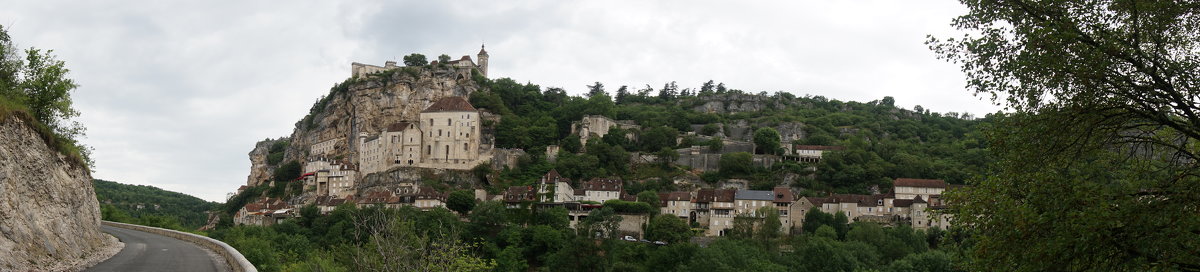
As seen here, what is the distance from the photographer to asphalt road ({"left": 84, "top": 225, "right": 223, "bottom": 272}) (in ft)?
77.2

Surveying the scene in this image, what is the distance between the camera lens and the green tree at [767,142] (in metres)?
95.9

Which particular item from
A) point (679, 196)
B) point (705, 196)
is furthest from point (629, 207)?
point (705, 196)

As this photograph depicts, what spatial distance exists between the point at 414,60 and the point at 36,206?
90.7 metres

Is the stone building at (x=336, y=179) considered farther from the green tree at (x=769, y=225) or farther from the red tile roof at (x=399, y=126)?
the green tree at (x=769, y=225)

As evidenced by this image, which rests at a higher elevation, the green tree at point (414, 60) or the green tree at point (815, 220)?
the green tree at point (414, 60)

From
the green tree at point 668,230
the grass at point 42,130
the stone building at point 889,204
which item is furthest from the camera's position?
the stone building at point 889,204

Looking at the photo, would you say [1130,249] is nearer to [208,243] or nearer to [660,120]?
[208,243]

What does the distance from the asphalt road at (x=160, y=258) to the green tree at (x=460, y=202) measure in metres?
37.1

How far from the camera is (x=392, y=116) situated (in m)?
100

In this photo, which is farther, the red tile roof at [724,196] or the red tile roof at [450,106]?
the red tile roof at [450,106]

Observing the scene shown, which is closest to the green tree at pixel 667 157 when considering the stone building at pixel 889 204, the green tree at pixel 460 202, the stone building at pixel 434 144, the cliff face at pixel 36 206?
the stone building at pixel 434 144

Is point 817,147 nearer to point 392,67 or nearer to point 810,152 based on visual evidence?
point 810,152

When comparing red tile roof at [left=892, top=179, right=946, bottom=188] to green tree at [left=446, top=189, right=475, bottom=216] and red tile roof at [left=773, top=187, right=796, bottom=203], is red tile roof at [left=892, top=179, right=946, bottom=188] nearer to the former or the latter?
red tile roof at [left=773, top=187, right=796, bottom=203]

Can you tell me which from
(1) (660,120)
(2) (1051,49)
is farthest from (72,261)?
(1) (660,120)
